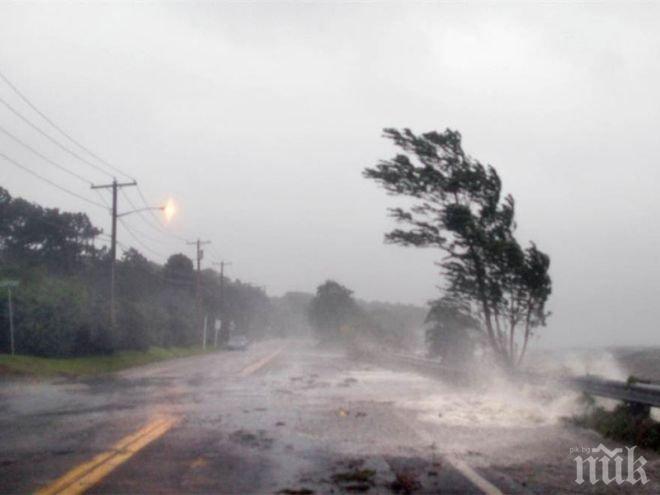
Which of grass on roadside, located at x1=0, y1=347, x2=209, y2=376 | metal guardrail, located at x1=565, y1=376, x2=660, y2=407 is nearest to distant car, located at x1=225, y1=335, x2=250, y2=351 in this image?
grass on roadside, located at x1=0, y1=347, x2=209, y2=376

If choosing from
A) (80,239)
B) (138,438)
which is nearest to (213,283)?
(80,239)

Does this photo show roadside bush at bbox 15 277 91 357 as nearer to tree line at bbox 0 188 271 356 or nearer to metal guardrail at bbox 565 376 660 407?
tree line at bbox 0 188 271 356

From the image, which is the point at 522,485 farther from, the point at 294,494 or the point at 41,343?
the point at 41,343

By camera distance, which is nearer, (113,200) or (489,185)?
(489,185)

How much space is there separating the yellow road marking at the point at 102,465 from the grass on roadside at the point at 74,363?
20.2m

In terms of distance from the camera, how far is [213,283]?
112688 mm

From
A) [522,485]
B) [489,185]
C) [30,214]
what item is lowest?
[522,485]

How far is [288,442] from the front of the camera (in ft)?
43.1

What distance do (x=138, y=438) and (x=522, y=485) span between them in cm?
595

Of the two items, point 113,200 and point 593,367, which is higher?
point 113,200

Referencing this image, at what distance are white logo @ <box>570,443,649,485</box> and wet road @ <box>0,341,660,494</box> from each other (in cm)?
A: 19

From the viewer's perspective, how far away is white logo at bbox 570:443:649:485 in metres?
10.6

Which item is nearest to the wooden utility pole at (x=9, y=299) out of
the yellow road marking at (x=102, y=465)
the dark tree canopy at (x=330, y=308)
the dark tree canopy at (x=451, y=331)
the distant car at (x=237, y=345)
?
the dark tree canopy at (x=451, y=331)

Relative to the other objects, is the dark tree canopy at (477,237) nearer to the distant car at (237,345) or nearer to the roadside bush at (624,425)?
the roadside bush at (624,425)
